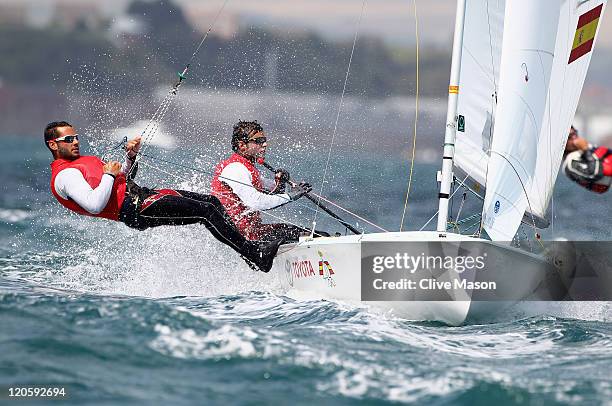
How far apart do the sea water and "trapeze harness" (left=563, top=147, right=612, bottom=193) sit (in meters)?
0.85

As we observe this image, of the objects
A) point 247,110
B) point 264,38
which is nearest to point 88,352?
point 264,38

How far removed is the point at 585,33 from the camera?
20.2 feet

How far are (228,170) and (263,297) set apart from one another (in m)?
0.88

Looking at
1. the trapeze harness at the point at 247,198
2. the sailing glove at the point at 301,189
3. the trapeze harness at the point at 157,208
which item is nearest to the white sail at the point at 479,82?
the sailing glove at the point at 301,189

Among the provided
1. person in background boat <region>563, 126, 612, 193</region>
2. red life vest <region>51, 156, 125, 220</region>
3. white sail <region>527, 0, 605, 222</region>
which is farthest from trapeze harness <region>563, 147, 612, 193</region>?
red life vest <region>51, 156, 125, 220</region>

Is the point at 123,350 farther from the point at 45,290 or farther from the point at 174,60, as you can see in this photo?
the point at 174,60

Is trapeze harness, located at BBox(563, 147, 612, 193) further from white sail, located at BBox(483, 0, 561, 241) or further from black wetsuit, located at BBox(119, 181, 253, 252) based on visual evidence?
black wetsuit, located at BBox(119, 181, 253, 252)

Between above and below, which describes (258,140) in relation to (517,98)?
below

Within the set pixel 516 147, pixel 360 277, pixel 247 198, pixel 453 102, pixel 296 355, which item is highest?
pixel 453 102

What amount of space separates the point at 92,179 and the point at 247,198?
41.0 inches

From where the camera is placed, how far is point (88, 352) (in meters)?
4.41

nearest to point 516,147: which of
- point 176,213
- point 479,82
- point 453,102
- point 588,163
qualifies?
point 453,102

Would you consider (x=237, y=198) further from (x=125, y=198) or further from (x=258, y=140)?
(x=125, y=198)

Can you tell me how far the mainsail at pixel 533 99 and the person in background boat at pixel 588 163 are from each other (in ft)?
3.22
